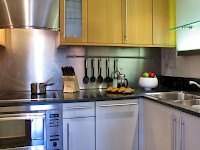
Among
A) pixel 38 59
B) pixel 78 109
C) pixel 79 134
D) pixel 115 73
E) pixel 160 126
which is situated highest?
pixel 38 59

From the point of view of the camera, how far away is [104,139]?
206 centimetres

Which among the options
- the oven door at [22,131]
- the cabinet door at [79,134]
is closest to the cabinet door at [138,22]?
the cabinet door at [79,134]

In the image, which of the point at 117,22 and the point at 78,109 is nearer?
the point at 78,109

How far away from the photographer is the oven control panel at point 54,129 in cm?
190

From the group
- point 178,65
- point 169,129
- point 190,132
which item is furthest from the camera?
point 178,65

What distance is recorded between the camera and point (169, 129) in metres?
1.73

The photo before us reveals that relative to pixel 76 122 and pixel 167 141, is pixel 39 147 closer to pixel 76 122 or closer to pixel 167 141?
pixel 76 122

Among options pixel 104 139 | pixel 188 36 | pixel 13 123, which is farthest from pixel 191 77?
pixel 13 123

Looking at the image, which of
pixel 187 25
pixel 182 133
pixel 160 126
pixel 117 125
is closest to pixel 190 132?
pixel 182 133

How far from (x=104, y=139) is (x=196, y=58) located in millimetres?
1244

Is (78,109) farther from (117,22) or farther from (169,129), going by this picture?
(117,22)

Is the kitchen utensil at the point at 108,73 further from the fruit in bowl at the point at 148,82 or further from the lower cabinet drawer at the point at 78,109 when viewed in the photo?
the lower cabinet drawer at the point at 78,109

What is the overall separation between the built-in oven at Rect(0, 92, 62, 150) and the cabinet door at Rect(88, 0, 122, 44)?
2.88 ft

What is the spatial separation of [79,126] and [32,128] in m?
0.40
